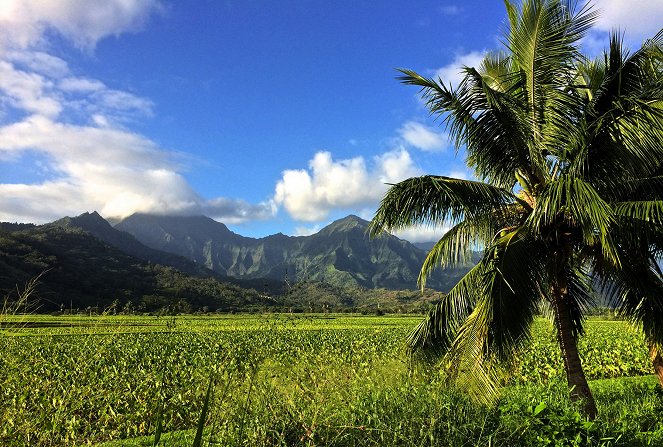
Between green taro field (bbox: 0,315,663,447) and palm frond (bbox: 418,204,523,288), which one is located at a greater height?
palm frond (bbox: 418,204,523,288)

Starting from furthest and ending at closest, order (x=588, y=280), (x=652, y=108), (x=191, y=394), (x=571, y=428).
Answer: (x=191, y=394), (x=588, y=280), (x=652, y=108), (x=571, y=428)

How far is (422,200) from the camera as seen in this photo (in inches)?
300

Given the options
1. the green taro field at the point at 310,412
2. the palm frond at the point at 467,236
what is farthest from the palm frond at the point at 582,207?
the green taro field at the point at 310,412

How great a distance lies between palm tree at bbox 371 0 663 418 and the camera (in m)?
6.52

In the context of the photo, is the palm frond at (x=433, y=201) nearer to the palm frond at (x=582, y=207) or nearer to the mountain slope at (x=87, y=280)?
the palm frond at (x=582, y=207)

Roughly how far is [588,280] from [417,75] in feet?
17.9

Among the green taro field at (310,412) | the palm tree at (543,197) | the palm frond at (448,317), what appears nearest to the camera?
the green taro field at (310,412)

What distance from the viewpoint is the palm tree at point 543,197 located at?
21.4 feet

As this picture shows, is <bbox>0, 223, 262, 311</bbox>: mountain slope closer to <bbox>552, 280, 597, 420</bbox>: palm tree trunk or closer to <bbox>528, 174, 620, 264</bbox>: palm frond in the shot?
<bbox>528, 174, 620, 264</bbox>: palm frond

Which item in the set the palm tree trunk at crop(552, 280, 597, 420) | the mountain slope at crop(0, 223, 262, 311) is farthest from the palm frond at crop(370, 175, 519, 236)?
the mountain slope at crop(0, 223, 262, 311)

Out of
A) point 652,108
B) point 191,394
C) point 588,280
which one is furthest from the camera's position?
point 191,394

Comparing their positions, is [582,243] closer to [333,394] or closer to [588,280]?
[588,280]

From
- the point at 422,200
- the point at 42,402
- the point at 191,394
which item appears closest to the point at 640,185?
the point at 422,200

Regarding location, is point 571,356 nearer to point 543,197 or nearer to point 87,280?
point 543,197
